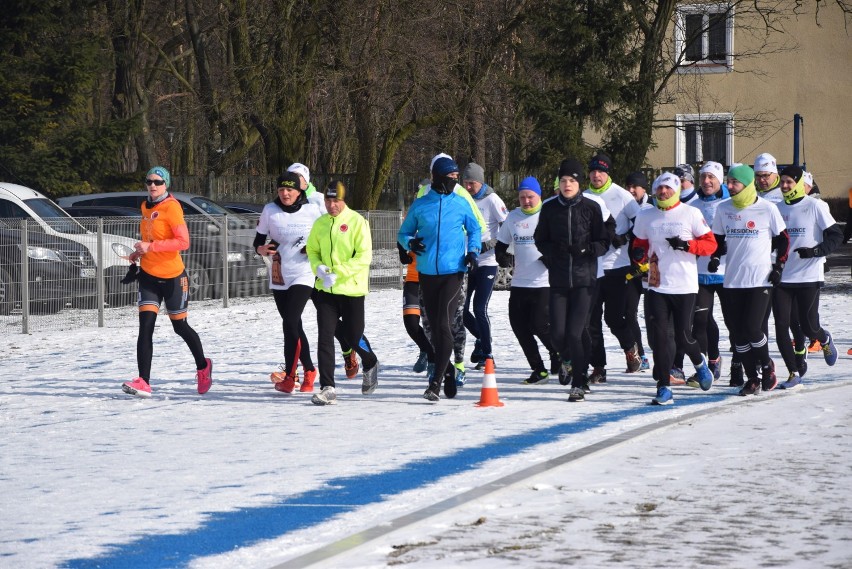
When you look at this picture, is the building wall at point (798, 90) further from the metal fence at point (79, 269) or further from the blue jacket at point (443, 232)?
the blue jacket at point (443, 232)

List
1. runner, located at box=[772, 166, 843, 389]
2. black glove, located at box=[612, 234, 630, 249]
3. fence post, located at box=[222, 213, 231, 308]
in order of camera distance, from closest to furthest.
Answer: black glove, located at box=[612, 234, 630, 249], runner, located at box=[772, 166, 843, 389], fence post, located at box=[222, 213, 231, 308]

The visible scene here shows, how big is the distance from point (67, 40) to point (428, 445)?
23869 millimetres

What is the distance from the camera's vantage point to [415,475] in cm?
824

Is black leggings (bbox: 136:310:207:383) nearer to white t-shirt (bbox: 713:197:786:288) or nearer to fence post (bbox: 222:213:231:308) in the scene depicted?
white t-shirt (bbox: 713:197:786:288)

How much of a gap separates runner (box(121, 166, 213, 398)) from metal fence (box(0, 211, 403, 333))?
6.58 m

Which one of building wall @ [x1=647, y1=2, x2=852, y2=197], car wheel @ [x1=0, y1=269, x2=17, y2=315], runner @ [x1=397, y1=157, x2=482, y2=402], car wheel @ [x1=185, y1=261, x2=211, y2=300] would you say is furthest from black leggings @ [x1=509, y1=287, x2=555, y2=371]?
building wall @ [x1=647, y1=2, x2=852, y2=197]

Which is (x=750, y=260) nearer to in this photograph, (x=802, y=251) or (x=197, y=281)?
(x=802, y=251)

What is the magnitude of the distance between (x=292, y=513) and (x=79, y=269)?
40.7ft

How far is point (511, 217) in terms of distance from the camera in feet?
41.6

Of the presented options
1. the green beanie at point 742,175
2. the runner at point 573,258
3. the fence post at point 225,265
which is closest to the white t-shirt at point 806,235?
the green beanie at point 742,175

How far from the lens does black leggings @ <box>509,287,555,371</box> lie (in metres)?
12.6

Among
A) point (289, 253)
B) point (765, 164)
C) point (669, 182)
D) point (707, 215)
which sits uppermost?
point (765, 164)

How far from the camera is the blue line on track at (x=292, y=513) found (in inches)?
253

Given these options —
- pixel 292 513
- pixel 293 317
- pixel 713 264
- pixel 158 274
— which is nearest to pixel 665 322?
pixel 713 264
